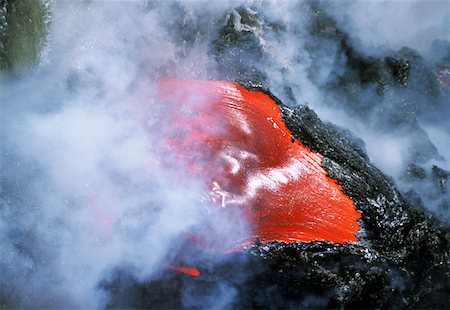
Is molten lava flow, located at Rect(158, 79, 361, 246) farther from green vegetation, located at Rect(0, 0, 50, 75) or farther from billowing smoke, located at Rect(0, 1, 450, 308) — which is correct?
green vegetation, located at Rect(0, 0, 50, 75)

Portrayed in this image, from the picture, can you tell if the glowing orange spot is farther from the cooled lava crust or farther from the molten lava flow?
the molten lava flow

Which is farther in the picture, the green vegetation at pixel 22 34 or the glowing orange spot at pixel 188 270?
the green vegetation at pixel 22 34

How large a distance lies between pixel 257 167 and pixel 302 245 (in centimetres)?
86

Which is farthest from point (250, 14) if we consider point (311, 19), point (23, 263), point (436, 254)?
point (23, 263)

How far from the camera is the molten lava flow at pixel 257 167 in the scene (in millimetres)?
4047

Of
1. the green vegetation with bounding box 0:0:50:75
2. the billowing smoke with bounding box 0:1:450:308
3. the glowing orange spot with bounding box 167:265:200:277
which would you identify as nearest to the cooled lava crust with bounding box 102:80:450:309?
the glowing orange spot with bounding box 167:265:200:277

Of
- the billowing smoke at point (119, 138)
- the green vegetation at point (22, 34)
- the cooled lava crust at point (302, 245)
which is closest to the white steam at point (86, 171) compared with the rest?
the billowing smoke at point (119, 138)

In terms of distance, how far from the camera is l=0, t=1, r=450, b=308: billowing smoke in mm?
4113

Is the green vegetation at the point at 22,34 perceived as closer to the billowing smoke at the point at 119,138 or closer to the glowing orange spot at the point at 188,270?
the billowing smoke at the point at 119,138

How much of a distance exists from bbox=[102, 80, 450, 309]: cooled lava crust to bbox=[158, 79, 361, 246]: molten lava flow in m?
0.01

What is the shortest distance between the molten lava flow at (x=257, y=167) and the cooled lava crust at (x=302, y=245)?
10mm

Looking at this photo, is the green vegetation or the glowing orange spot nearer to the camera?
the glowing orange spot

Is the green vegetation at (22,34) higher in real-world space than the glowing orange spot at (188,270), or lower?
higher

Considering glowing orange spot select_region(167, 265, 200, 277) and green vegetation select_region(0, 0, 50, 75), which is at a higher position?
green vegetation select_region(0, 0, 50, 75)
